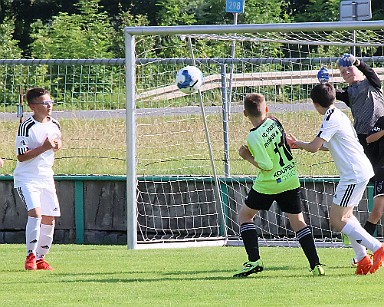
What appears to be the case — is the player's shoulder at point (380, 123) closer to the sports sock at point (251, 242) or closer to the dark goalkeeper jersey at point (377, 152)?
the dark goalkeeper jersey at point (377, 152)

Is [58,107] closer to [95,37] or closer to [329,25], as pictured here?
[329,25]

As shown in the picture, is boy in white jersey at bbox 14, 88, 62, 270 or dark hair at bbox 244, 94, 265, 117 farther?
boy in white jersey at bbox 14, 88, 62, 270

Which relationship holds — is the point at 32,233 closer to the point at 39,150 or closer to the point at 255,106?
the point at 39,150

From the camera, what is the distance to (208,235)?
13680mm

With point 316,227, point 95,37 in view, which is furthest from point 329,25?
point 95,37

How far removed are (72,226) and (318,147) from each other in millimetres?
5033

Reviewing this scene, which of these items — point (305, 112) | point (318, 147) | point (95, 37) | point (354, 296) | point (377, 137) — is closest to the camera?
point (354, 296)

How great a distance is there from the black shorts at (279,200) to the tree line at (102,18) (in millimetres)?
18350

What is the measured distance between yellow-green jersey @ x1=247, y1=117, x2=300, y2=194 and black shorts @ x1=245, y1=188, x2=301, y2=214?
0.04 metres

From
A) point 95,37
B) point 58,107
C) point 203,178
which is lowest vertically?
point 203,178

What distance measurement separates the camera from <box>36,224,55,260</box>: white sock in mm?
10742

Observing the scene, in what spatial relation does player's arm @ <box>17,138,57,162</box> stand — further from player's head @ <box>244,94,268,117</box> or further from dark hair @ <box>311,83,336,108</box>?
dark hair @ <box>311,83,336,108</box>

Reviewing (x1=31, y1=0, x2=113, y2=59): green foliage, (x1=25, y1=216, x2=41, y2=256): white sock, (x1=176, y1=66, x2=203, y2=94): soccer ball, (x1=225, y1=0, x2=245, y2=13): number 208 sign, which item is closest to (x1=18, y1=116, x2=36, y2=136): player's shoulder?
(x1=25, y1=216, x2=41, y2=256): white sock

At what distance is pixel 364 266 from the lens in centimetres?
973
